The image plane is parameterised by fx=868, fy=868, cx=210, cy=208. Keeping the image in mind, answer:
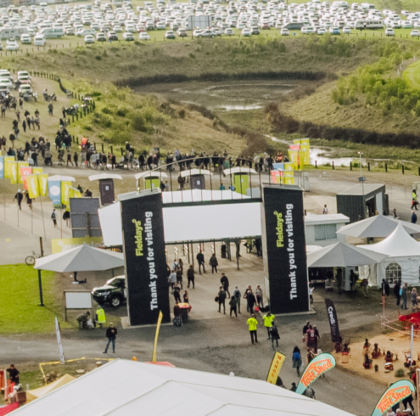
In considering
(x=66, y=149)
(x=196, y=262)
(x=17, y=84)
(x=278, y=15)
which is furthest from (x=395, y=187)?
(x=278, y=15)

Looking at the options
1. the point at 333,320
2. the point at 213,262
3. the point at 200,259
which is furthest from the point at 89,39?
the point at 333,320

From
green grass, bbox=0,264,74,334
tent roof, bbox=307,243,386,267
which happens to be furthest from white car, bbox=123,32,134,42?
tent roof, bbox=307,243,386,267

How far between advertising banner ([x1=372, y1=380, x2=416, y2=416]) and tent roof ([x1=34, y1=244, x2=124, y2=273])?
16082 millimetres

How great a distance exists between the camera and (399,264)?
33.4 metres

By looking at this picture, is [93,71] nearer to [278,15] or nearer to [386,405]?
[278,15]

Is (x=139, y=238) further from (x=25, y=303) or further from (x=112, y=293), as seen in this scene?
(x=25, y=303)

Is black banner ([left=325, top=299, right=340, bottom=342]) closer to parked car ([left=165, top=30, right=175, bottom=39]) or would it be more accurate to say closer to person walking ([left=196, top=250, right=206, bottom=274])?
person walking ([left=196, top=250, right=206, bottom=274])

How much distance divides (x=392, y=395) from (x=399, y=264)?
1512 cm

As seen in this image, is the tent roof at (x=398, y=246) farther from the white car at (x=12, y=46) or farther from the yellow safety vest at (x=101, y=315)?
the white car at (x=12, y=46)

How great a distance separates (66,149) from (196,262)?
22.1 m

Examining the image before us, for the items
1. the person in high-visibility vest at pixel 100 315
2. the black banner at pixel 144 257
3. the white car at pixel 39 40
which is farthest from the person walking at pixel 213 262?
the white car at pixel 39 40

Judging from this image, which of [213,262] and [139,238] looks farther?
[213,262]

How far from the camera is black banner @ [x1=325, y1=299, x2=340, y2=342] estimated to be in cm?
2748

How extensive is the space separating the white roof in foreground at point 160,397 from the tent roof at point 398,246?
1801 centimetres
